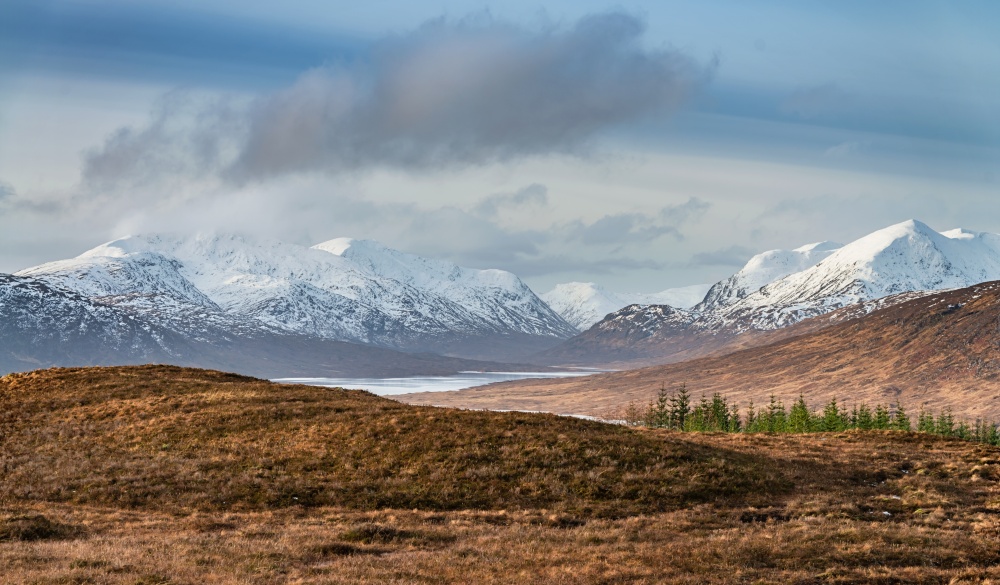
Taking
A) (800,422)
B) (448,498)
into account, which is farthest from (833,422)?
(448,498)

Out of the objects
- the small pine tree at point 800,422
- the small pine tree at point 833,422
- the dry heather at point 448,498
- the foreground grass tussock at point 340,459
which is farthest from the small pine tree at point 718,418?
the foreground grass tussock at point 340,459

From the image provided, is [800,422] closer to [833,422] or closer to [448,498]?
[833,422]

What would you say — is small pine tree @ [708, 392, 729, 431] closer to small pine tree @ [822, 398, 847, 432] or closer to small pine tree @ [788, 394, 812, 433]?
small pine tree @ [788, 394, 812, 433]

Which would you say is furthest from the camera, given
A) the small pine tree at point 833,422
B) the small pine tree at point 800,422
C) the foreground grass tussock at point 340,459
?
the small pine tree at point 800,422

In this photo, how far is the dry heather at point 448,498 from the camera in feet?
91.1

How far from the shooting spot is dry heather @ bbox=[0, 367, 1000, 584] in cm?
2778

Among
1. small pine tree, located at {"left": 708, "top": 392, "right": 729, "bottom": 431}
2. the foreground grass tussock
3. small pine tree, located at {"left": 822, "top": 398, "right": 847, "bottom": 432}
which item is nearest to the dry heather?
the foreground grass tussock

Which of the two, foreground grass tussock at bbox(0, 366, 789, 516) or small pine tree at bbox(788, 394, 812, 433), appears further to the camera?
small pine tree at bbox(788, 394, 812, 433)

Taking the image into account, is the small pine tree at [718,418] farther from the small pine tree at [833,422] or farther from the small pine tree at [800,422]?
the small pine tree at [833,422]

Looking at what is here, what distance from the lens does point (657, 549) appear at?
30.1 m

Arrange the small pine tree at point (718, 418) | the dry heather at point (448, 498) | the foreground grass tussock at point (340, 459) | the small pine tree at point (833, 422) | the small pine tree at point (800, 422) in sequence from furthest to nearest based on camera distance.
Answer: the small pine tree at point (718, 418) → the small pine tree at point (800, 422) → the small pine tree at point (833, 422) → the foreground grass tussock at point (340, 459) → the dry heather at point (448, 498)

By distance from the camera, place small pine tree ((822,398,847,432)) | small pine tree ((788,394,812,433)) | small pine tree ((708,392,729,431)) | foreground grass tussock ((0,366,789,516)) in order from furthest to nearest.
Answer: small pine tree ((708,392,729,431)) → small pine tree ((788,394,812,433)) → small pine tree ((822,398,847,432)) → foreground grass tussock ((0,366,789,516))

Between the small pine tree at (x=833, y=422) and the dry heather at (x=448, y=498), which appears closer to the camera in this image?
the dry heather at (x=448, y=498)

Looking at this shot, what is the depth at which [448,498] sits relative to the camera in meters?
41.0
